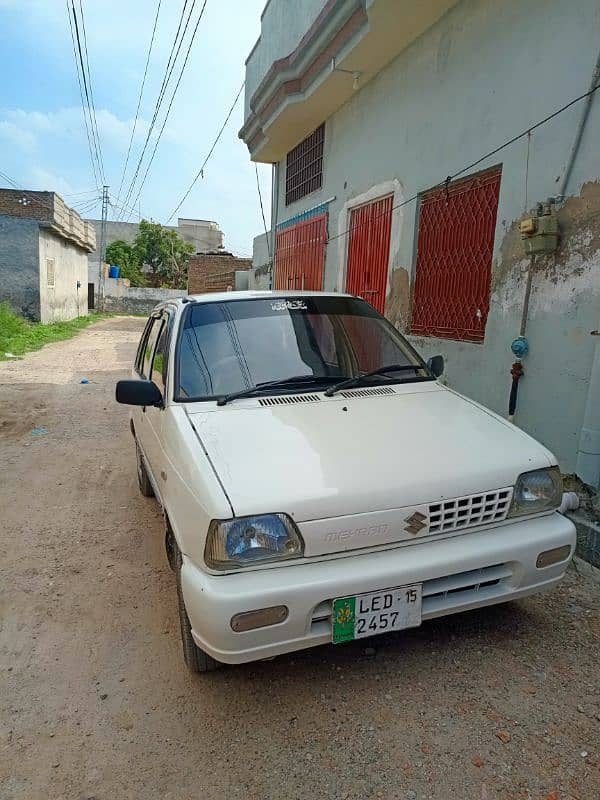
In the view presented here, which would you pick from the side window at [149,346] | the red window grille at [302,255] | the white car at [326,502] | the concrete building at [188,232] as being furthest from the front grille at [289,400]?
the concrete building at [188,232]

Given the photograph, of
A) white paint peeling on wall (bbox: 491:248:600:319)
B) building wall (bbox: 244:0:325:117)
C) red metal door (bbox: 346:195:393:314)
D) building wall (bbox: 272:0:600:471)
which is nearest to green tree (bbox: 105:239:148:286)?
building wall (bbox: 244:0:325:117)

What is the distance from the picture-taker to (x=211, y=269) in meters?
20.5

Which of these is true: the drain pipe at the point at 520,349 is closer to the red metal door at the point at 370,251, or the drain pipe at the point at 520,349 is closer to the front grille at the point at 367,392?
the front grille at the point at 367,392

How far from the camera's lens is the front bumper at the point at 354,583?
1.92 meters

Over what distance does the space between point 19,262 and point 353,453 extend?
1812 cm

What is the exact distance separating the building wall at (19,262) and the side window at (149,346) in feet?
50.9

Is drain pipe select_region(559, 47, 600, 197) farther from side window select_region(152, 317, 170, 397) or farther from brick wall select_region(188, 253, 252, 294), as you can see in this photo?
brick wall select_region(188, 253, 252, 294)

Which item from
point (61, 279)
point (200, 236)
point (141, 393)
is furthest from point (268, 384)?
point (200, 236)

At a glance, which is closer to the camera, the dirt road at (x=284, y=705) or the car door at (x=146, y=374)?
the dirt road at (x=284, y=705)

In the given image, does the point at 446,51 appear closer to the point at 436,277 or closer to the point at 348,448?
the point at 436,277

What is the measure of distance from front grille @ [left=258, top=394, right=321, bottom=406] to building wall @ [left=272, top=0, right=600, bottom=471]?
216 centimetres

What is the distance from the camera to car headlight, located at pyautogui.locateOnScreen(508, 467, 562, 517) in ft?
7.59

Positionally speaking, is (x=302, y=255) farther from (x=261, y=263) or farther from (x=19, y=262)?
(x=19, y=262)

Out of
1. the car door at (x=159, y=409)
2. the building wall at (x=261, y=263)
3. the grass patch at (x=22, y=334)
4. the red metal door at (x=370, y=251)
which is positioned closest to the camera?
the car door at (x=159, y=409)
